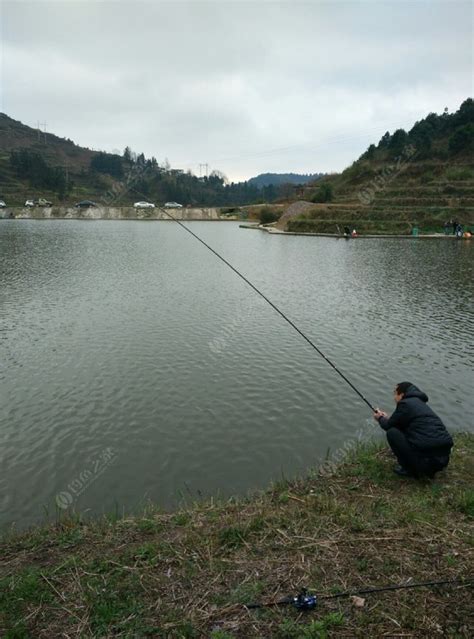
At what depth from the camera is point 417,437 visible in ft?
22.2

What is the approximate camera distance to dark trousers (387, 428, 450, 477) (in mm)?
6859

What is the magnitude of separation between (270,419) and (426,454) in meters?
3.99

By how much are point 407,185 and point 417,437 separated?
68.0 m

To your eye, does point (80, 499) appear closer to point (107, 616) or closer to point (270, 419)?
point (107, 616)

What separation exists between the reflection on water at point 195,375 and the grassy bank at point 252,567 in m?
1.59

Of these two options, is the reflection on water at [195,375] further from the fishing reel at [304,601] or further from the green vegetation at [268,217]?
the green vegetation at [268,217]

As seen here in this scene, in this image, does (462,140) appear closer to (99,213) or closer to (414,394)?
(414,394)

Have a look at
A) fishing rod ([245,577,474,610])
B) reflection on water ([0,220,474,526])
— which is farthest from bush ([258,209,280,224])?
fishing rod ([245,577,474,610])

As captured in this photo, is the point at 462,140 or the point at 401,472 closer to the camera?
the point at 401,472

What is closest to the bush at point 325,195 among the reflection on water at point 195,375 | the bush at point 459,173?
the bush at point 459,173

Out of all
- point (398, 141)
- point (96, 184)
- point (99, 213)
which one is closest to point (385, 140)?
point (398, 141)

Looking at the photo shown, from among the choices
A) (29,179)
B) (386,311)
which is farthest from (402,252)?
(29,179)

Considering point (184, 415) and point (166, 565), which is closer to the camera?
point (166, 565)

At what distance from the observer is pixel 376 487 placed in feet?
23.0
